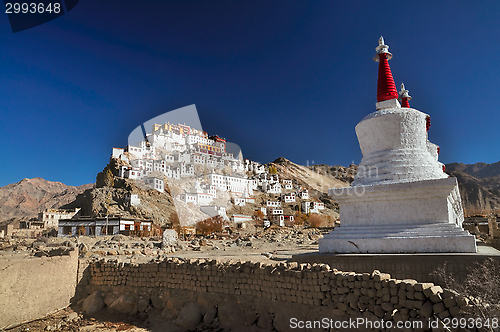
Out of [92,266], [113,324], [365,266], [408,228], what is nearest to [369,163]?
[408,228]

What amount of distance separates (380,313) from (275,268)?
1898 millimetres

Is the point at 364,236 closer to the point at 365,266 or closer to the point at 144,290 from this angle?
the point at 365,266

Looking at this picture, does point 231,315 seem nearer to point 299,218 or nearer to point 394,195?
point 394,195

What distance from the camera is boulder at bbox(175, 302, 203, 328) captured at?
5.89 m

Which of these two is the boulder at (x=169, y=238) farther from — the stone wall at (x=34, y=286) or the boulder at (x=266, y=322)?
the boulder at (x=266, y=322)

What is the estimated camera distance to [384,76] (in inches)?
374

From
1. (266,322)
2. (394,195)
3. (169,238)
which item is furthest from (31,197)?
(394,195)

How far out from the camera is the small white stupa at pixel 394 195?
274 inches

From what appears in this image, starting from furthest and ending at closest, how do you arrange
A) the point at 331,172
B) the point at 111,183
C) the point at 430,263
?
the point at 331,172 < the point at 111,183 < the point at 430,263

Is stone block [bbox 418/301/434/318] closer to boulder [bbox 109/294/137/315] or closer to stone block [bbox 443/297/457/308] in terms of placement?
stone block [bbox 443/297/457/308]

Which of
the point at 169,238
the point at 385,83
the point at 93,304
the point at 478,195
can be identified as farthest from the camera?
the point at 478,195

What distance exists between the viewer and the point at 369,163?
28.6 feet

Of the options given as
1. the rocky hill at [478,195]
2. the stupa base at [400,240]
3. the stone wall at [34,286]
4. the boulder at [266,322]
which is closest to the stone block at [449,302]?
the boulder at [266,322]

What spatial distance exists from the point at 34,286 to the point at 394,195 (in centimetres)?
906
